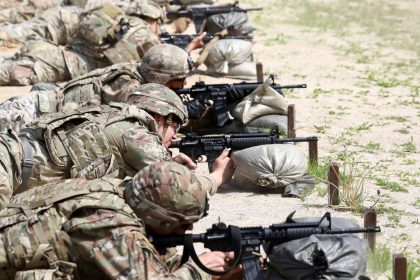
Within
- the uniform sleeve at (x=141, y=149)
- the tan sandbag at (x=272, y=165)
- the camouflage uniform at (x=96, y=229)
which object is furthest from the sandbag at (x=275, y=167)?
the camouflage uniform at (x=96, y=229)

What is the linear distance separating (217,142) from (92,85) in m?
1.16

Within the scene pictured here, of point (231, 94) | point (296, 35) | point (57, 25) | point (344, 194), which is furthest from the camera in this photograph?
point (296, 35)

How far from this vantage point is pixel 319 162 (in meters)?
8.41

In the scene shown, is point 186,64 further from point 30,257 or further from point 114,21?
point 30,257

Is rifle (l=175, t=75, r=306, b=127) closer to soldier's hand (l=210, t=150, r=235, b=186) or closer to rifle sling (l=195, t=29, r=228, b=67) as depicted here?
soldier's hand (l=210, t=150, r=235, b=186)

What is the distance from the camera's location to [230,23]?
13.4 metres

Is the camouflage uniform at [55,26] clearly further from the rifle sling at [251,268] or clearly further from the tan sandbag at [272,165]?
the rifle sling at [251,268]

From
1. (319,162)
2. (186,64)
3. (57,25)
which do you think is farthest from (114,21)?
(319,162)

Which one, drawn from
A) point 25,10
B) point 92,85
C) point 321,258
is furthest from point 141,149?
point 25,10

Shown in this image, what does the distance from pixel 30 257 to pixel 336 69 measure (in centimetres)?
844

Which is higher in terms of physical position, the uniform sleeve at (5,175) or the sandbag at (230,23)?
the uniform sleeve at (5,175)

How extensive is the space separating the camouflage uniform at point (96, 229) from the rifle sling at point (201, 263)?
4 cm

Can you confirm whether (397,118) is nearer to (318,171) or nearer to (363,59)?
(318,171)

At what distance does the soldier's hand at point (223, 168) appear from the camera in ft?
24.2
